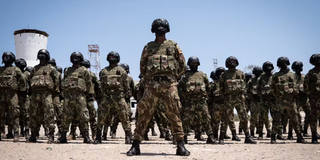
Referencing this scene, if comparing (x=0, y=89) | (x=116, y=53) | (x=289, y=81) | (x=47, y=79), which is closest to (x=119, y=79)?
(x=116, y=53)

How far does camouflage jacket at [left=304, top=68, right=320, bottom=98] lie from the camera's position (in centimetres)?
889

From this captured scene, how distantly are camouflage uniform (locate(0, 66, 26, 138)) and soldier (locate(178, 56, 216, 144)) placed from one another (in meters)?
5.26

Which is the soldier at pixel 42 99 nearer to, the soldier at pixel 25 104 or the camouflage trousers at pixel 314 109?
the soldier at pixel 25 104

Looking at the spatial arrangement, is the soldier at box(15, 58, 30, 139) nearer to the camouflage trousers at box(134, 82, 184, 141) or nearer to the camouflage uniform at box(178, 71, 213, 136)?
the camouflage uniform at box(178, 71, 213, 136)

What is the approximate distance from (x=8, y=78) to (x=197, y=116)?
6.02m

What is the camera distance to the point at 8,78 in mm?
9586

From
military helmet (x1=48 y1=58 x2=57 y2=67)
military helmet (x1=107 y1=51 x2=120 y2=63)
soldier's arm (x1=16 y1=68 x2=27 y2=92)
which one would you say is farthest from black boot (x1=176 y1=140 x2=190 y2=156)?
military helmet (x1=48 y1=58 x2=57 y2=67)

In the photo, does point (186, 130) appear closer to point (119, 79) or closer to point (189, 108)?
point (189, 108)

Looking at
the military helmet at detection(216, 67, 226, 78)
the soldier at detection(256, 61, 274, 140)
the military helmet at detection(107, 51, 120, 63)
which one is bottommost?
the soldier at detection(256, 61, 274, 140)

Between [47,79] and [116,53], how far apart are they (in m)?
2.18

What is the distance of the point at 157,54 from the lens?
6.28 meters

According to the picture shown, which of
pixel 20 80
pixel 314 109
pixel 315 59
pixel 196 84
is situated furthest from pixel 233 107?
pixel 20 80

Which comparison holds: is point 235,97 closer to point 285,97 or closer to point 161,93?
point 285,97

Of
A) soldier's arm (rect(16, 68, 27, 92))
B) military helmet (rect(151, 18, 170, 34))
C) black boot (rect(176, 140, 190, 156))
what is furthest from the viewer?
soldier's arm (rect(16, 68, 27, 92))
